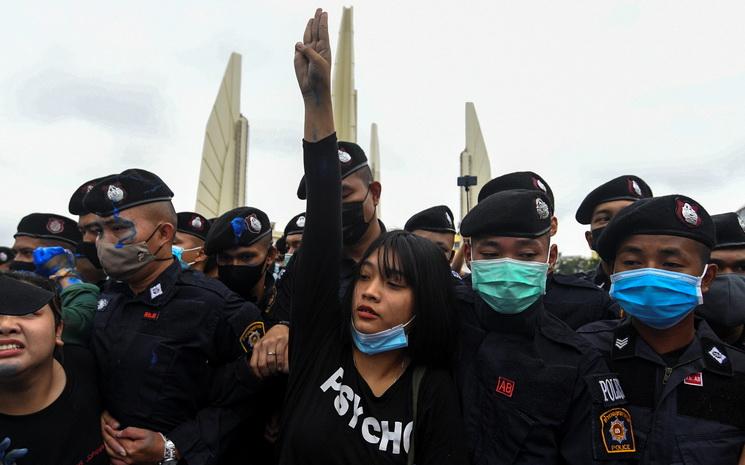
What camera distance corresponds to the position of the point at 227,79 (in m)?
17.3

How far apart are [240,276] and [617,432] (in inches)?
90.6

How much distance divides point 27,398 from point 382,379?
50.2 inches

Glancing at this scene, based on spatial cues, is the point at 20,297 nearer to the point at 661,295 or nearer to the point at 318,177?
the point at 318,177

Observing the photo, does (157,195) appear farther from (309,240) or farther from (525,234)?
(525,234)

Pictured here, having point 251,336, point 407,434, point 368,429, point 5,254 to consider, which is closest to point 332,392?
point 368,429

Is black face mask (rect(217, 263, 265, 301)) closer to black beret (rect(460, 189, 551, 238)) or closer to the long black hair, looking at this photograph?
the long black hair

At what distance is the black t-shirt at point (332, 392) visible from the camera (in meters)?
1.46

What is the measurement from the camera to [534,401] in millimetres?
1593

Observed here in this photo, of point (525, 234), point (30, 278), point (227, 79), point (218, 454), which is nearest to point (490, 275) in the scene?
point (525, 234)

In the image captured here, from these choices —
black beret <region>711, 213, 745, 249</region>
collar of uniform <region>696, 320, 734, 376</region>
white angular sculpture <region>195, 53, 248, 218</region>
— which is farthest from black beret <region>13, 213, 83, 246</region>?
white angular sculpture <region>195, 53, 248, 218</region>

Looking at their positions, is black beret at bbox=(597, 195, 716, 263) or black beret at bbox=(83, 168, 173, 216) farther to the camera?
black beret at bbox=(83, 168, 173, 216)

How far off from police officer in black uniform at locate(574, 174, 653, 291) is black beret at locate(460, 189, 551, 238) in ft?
4.53

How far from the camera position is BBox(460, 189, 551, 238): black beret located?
1.79 m

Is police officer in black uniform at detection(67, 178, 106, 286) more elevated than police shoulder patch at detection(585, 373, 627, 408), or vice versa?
police officer in black uniform at detection(67, 178, 106, 286)
